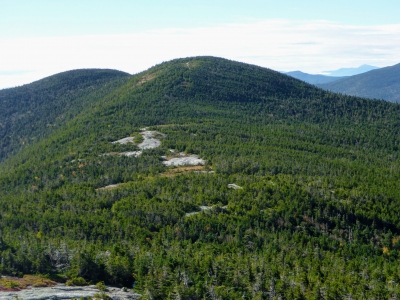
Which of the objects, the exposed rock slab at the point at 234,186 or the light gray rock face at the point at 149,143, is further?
the light gray rock face at the point at 149,143

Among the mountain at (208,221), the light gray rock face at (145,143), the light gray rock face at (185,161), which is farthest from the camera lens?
the light gray rock face at (145,143)

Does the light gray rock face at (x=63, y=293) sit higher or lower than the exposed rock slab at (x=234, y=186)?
lower

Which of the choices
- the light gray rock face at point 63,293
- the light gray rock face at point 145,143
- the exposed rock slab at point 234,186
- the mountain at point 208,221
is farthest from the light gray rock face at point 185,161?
the light gray rock face at point 63,293

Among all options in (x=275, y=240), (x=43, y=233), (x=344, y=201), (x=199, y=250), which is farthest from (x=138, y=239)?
(x=344, y=201)

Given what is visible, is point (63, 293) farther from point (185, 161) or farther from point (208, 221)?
point (185, 161)

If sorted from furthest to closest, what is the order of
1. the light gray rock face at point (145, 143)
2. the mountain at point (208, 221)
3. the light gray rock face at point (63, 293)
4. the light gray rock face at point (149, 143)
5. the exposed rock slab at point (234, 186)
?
the light gray rock face at point (149, 143)
the light gray rock face at point (145, 143)
the exposed rock slab at point (234, 186)
the mountain at point (208, 221)
the light gray rock face at point (63, 293)

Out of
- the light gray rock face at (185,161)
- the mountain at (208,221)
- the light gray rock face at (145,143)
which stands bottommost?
the mountain at (208,221)

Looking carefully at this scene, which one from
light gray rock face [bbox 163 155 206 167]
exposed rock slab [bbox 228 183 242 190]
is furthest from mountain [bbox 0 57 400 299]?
light gray rock face [bbox 163 155 206 167]

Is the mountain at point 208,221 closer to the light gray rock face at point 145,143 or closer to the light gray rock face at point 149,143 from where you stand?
the light gray rock face at point 145,143

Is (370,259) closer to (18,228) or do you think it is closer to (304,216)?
(304,216)

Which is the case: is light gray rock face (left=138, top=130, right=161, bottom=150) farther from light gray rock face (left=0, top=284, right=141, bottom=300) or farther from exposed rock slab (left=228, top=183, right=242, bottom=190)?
light gray rock face (left=0, top=284, right=141, bottom=300)
